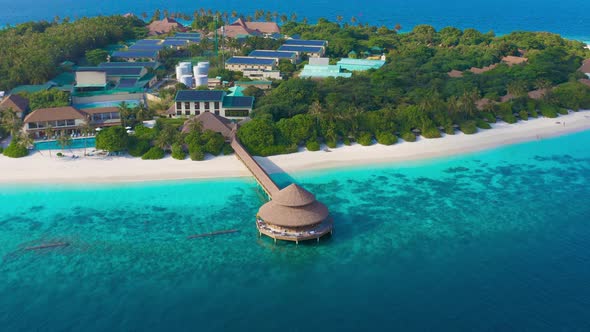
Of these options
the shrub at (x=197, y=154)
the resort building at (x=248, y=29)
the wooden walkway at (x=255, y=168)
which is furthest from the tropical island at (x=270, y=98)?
the resort building at (x=248, y=29)

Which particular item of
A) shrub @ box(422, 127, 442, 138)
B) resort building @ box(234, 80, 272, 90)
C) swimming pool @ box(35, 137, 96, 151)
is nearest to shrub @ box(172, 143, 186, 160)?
swimming pool @ box(35, 137, 96, 151)

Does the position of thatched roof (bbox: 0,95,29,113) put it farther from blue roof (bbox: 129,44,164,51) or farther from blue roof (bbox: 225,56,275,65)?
blue roof (bbox: 129,44,164,51)

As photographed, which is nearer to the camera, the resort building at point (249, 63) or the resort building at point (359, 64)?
the resort building at point (249, 63)

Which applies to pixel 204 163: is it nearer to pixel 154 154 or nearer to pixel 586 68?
pixel 154 154

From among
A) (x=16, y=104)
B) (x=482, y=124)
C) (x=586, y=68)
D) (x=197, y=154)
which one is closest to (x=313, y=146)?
(x=197, y=154)

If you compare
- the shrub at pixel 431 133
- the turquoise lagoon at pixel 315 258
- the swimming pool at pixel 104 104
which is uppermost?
the swimming pool at pixel 104 104

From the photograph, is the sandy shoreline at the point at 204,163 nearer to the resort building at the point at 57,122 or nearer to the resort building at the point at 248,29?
the resort building at the point at 57,122
